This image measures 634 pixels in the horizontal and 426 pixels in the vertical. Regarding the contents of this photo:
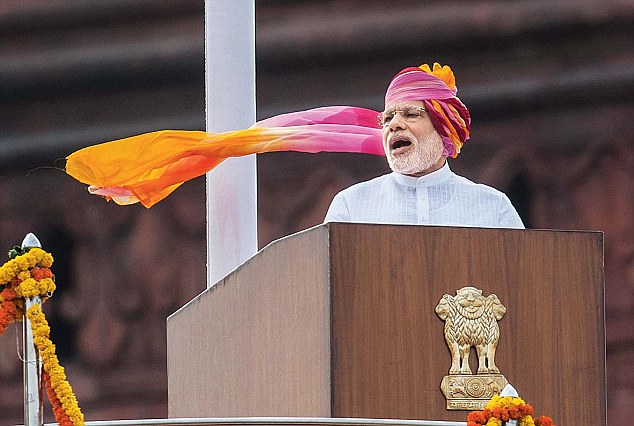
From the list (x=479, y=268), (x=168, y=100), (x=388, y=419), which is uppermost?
(x=168, y=100)

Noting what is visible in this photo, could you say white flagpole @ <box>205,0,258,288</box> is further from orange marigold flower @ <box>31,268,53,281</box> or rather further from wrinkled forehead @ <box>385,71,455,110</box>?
Answer: orange marigold flower @ <box>31,268,53,281</box>

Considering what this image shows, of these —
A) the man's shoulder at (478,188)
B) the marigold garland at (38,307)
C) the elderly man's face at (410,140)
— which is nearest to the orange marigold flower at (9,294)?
the marigold garland at (38,307)

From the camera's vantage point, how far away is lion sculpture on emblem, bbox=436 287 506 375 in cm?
315

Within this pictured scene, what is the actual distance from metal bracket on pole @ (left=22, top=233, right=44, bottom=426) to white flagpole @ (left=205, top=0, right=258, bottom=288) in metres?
1.89

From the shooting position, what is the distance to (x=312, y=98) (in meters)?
6.61

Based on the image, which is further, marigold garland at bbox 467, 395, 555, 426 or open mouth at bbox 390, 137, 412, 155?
open mouth at bbox 390, 137, 412, 155

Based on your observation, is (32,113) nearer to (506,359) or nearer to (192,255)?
(192,255)

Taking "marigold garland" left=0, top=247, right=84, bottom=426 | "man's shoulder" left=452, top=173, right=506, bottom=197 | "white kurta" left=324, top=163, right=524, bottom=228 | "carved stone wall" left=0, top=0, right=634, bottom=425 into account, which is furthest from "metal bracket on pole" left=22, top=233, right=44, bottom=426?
"carved stone wall" left=0, top=0, right=634, bottom=425

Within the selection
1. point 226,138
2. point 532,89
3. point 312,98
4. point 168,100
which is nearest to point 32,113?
point 168,100

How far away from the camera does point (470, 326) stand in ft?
10.3

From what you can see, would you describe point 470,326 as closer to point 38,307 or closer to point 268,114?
point 38,307

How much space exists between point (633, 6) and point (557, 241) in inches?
139

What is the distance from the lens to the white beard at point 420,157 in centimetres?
379

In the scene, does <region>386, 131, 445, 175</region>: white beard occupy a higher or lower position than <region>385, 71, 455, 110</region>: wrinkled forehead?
lower
